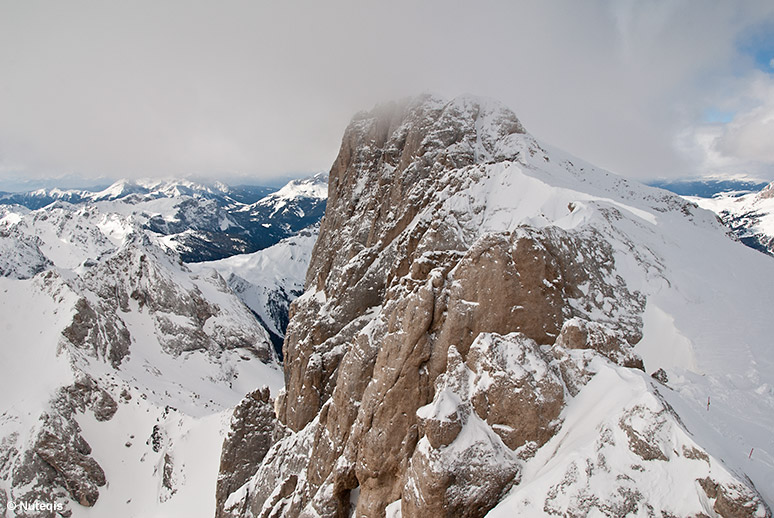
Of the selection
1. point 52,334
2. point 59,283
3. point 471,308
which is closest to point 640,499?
point 471,308

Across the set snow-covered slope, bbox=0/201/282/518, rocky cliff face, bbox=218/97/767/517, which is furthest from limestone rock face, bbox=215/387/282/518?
snow-covered slope, bbox=0/201/282/518

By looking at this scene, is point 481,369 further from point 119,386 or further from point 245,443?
point 119,386

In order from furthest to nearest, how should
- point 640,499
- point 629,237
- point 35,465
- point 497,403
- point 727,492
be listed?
point 35,465
point 629,237
point 497,403
point 640,499
point 727,492

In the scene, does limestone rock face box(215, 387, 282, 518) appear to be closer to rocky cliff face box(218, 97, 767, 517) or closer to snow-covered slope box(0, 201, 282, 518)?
rocky cliff face box(218, 97, 767, 517)

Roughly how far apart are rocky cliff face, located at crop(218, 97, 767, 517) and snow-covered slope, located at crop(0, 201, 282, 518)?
4049cm

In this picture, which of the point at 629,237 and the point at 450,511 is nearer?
the point at 450,511

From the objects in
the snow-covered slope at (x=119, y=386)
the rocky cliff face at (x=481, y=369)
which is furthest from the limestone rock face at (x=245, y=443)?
the snow-covered slope at (x=119, y=386)

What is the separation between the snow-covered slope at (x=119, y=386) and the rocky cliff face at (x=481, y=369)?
133 ft

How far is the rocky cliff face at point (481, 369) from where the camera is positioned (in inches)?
588

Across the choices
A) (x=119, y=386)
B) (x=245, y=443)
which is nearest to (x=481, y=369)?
(x=245, y=443)

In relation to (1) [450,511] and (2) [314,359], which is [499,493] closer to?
(1) [450,511]

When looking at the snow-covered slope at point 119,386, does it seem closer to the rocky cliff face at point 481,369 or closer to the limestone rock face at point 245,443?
the limestone rock face at point 245,443

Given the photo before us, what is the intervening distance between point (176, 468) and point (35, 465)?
23912 millimetres

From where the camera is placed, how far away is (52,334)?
3745 inches
